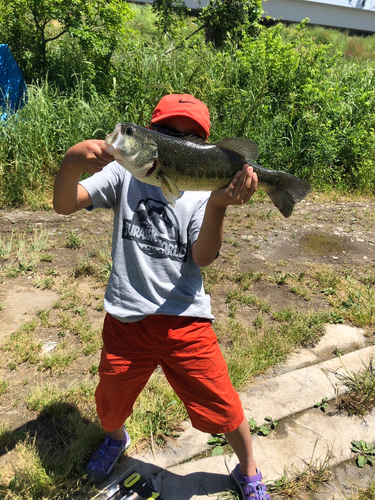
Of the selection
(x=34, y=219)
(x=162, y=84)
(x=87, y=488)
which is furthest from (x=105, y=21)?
(x=87, y=488)

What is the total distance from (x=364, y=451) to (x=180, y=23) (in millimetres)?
10184

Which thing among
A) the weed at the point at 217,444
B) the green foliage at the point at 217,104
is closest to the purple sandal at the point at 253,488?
the weed at the point at 217,444

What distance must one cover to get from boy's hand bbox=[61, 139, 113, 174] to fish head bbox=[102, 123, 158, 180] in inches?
1.8

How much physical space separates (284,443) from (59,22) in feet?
25.4

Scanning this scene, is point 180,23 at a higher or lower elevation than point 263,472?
higher

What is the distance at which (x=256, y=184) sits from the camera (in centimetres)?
175

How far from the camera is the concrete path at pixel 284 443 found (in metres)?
2.24

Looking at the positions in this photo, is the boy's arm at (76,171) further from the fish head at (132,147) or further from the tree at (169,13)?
the tree at (169,13)

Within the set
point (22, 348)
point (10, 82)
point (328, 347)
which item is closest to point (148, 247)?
point (22, 348)

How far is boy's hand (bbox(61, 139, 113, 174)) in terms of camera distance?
1.49 metres

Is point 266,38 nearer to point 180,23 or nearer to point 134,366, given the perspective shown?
point 180,23

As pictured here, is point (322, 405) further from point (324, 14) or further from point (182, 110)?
point (324, 14)

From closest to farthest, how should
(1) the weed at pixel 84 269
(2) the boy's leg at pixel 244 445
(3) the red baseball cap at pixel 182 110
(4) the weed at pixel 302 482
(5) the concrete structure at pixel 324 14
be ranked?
(3) the red baseball cap at pixel 182 110 → (2) the boy's leg at pixel 244 445 → (4) the weed at pixel 302 482 → (1) the weed at pixel 84 269 → (5) the concrete structure at pixel 324 14

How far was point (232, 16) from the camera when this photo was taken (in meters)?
10.7
